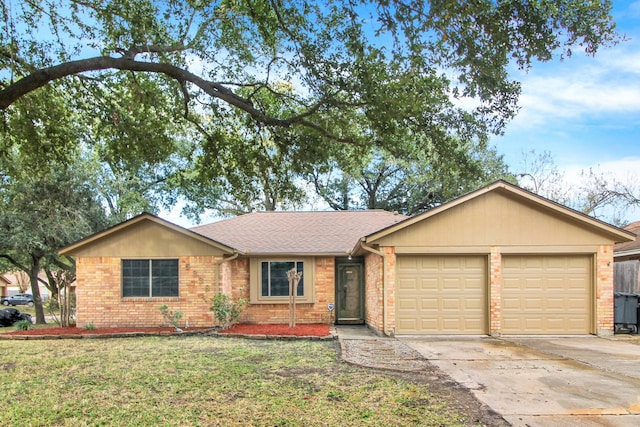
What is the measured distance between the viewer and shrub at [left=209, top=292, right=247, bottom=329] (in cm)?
1436

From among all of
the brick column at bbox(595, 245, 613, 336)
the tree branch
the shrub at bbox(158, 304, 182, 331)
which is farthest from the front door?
the tree branch

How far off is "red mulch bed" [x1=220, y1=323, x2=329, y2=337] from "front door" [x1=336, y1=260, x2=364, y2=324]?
114 centimetres

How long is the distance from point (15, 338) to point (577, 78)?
15.1m

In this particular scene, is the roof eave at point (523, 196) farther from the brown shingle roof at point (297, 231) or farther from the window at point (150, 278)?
the window at point (150, 278)

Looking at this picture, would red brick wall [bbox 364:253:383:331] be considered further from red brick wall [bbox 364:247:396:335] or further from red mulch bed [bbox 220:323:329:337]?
red mulch bed [bbox 220:323:329:337]

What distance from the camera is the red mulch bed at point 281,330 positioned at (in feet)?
44.2

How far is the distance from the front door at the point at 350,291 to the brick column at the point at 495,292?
→ 15.5 feet

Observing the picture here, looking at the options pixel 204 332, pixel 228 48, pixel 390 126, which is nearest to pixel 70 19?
pixel 228 48

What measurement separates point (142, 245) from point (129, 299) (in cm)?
159

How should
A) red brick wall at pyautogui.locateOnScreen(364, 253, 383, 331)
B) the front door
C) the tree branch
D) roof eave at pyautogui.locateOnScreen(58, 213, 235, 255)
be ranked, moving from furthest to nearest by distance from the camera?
the front door < roof eave at pyautogui.locateOnScreen(58, 213, 235, 255) < red brick wall at pyautogui.locateOnScreen(364, 253, 383, 331) < the tree branch

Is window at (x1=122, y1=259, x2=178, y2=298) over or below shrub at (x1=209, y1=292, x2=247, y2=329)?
over

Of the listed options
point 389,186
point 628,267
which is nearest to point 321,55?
point 628,267

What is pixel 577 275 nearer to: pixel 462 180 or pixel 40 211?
pixel 462 180

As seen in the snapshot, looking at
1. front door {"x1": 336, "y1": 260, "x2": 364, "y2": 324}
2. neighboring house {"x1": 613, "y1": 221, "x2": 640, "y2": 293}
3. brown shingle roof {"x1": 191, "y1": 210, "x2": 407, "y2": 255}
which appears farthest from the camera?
front door {"x1": 336, "y1": 260, "x2": 364, "y2": 324}
